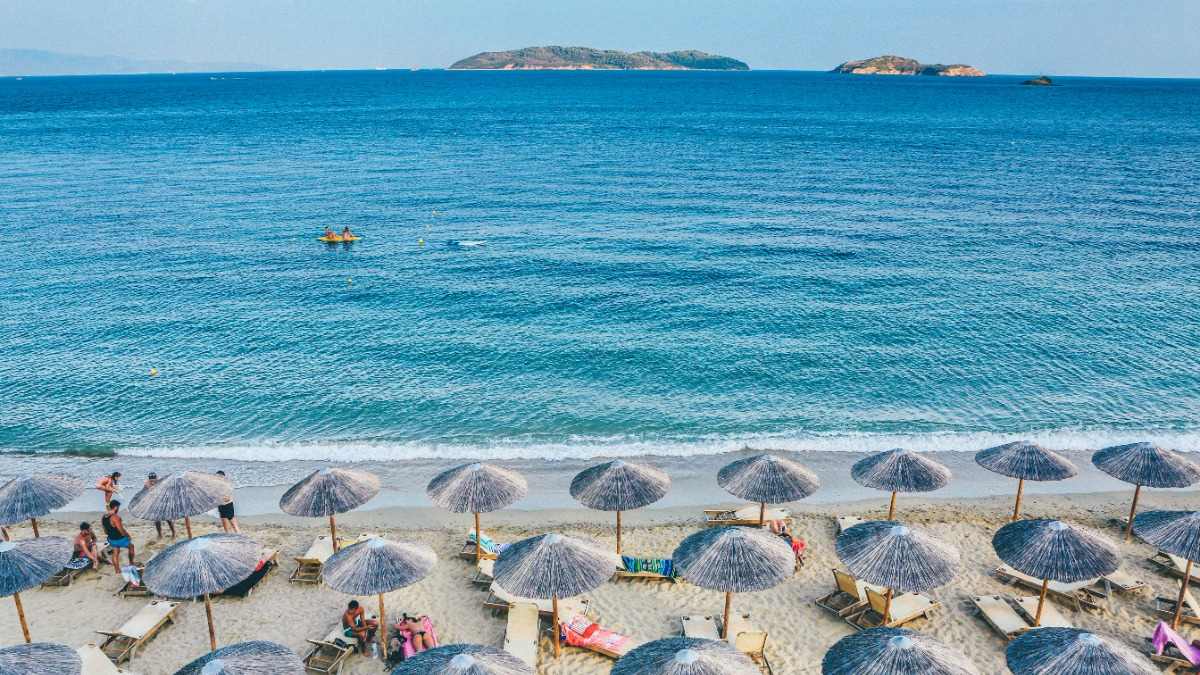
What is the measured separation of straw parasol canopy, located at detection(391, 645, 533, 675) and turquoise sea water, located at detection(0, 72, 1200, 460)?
11.2 m

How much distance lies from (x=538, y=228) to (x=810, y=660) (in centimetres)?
3273

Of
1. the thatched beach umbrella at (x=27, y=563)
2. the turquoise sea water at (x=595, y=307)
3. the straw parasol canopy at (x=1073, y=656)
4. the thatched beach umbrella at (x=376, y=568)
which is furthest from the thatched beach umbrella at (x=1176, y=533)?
the thatched beach umbrella at (x=27, y=563)

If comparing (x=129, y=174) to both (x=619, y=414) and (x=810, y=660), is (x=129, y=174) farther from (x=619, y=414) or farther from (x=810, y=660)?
(x=810, y=660)

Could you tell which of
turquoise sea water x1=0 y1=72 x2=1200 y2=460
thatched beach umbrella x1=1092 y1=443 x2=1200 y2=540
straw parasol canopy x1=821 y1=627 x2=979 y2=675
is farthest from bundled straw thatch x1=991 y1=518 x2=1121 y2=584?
turquoise sea water x1=0 y1=72 x2=1200 y2=460

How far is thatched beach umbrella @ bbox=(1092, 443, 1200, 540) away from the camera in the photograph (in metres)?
14.1

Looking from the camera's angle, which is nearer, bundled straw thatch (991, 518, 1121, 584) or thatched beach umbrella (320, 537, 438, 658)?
thatched beach umbrella (320, 537, 438, 658)

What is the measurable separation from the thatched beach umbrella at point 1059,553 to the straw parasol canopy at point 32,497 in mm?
16705

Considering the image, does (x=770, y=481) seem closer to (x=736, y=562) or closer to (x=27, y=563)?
(x=736, y=562)

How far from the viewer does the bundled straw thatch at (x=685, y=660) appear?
8.91m

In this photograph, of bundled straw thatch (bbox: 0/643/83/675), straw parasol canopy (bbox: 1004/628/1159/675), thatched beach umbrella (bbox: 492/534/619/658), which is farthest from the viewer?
thatched beach umbrella (bbox: 492/534/619/658)

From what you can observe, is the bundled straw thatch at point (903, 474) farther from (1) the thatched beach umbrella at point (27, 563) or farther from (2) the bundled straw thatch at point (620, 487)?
(1) the thatched beach umbrella at point (27, 563)

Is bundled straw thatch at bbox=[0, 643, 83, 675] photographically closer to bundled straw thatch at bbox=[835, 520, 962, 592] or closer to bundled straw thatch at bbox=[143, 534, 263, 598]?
bundled straw thatch at bbox=[143, 534, 263, 598]

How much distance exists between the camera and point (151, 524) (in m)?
16.6

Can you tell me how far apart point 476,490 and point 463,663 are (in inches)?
192
